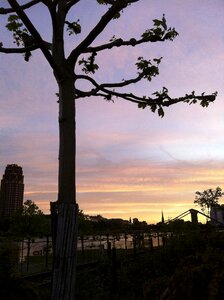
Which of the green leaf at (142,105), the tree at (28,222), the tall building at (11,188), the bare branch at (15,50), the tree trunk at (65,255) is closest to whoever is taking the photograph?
the tree trunk at (65,255)

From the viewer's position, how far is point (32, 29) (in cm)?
413

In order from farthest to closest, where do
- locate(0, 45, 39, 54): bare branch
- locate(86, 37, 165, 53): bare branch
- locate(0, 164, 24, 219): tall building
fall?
locate(0, 164, 24, 219): tall building
locate(86, 37, 165, 53): bare branch
locate(0, 45, 39, 54): bare branch

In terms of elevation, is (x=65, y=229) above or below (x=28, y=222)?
below

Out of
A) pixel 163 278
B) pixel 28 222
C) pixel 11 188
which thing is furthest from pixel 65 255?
pixel 11 188

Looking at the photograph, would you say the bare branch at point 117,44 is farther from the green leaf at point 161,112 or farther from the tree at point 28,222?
the tree at point 28,222

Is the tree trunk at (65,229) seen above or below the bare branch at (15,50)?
below

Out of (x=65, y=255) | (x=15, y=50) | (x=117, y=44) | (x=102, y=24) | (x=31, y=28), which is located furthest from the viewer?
(x=117, y=44)

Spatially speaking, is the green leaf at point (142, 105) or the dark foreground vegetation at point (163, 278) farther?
the green leaf at point (142, 105)

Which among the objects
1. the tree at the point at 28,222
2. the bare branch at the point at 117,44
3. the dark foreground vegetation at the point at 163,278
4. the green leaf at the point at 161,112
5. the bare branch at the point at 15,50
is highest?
the tree at the point at 28,222

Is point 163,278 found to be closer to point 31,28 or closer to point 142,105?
point 142,105

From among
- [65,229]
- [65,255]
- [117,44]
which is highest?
[117,44]

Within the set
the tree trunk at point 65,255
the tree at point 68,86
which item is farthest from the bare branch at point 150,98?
the tree trunk at point 65,255

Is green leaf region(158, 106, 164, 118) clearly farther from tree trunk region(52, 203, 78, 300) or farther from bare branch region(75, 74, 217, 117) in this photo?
tree trunk region(52, 203, 78, 300)

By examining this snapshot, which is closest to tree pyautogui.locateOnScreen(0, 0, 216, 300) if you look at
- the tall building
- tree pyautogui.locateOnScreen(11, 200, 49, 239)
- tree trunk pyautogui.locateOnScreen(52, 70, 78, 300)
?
tree trunk pyautogui.locateOnScreen(52, 70, 78, 300)
